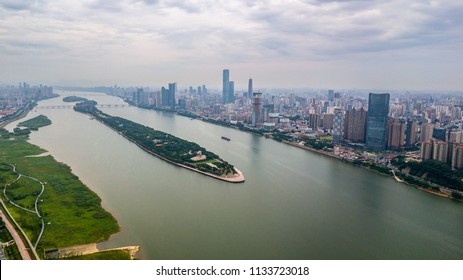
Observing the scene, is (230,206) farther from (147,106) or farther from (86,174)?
(147,106)

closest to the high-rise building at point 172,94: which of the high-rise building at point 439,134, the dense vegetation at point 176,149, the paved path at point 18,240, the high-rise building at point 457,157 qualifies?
the dense vegetation at point 176,149

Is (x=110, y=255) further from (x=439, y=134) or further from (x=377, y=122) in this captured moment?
(x=439, y=134)

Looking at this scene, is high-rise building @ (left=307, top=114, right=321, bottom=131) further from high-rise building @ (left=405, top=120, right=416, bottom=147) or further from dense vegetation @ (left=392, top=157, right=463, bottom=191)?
dense vegetation @ (left=392, top=157, right=463, bottom=191)

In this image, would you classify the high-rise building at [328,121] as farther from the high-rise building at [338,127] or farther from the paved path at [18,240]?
the paved path at [18,240]

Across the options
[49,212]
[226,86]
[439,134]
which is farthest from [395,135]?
[226,86]

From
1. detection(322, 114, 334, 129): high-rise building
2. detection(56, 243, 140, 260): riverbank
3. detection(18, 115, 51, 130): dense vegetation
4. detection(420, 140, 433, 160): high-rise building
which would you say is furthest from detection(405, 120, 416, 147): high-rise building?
detection(18, 115, 51, 130): dense vegetation
